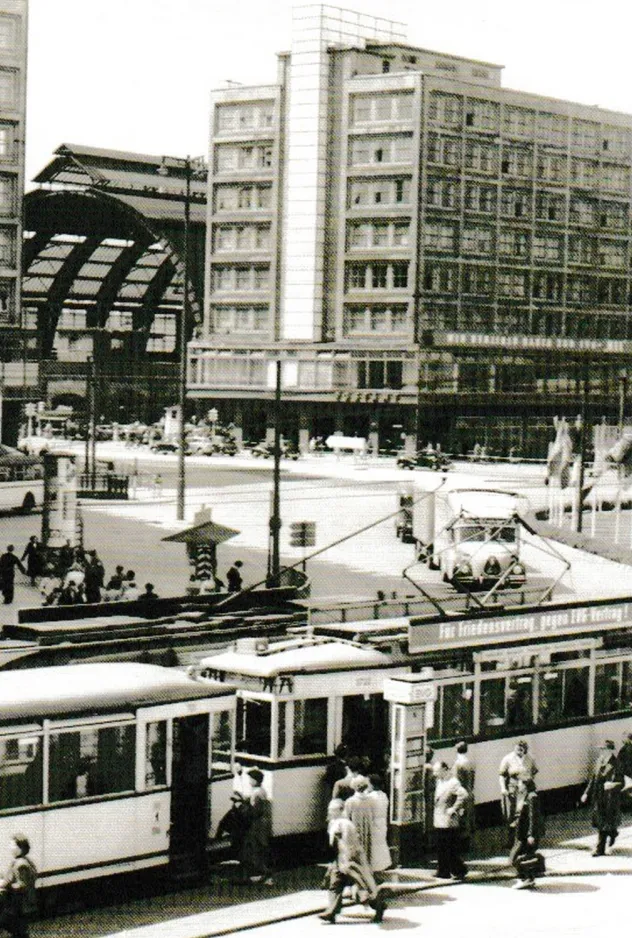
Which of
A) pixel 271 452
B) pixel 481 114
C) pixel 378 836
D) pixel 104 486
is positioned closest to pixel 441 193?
pixel 481 114

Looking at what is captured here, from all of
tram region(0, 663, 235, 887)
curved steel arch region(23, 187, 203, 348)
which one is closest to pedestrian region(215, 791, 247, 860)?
tram region(0, 663, 235, 887)

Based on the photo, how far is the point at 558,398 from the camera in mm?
112938

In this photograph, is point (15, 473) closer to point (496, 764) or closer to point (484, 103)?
point (496, 764)

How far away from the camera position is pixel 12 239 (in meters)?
97.9

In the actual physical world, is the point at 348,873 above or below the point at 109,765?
below

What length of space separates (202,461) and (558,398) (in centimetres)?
3257

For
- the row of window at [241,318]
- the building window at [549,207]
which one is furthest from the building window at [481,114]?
the row of window at [241,318]

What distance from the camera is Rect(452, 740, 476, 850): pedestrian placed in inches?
664

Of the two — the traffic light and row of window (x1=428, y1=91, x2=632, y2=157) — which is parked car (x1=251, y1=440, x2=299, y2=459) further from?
the traffic light

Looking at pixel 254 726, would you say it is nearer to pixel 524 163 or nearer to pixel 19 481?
pixel 19 481

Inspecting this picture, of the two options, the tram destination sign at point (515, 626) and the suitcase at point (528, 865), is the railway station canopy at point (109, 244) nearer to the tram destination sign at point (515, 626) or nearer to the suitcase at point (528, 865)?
the tram destination sign at point (515, 626)

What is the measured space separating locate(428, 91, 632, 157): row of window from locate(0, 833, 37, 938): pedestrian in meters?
94.4

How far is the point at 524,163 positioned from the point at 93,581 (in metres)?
82.1

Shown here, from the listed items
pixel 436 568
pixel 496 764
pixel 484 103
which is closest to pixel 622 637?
pixel 496 764
